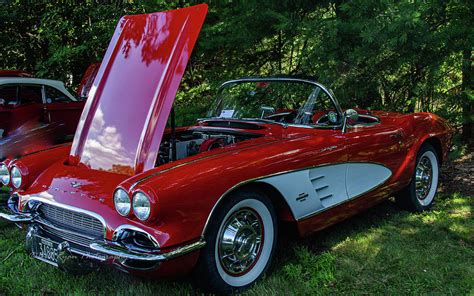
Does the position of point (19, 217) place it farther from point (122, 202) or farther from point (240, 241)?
point (240, 241)

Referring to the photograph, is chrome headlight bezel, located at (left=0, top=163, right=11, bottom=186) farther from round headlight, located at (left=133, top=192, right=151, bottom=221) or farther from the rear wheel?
the rear wheel

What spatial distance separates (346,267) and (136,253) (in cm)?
170

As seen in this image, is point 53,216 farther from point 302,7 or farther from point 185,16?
point 302,7

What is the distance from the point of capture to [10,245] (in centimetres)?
403

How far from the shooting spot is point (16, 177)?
3.58 meters

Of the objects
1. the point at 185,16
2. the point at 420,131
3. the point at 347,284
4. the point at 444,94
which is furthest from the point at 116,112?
the point at 444,94

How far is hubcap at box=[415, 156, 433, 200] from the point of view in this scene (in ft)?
15.9

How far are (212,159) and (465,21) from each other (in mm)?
3495

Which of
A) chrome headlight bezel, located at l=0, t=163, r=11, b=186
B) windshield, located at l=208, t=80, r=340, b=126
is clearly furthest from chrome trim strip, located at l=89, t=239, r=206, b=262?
windshield, located at l=208, t=80, r=340, b=126

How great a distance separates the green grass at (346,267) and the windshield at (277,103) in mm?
1107

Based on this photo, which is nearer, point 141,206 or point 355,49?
point 141,206

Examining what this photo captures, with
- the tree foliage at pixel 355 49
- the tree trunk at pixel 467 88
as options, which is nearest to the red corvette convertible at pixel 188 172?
the tree foliage at pixel 355 49

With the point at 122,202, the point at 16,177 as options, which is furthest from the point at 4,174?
the point at 122,202

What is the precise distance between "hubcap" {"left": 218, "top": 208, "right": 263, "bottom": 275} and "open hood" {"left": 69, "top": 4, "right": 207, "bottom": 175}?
723 mm
